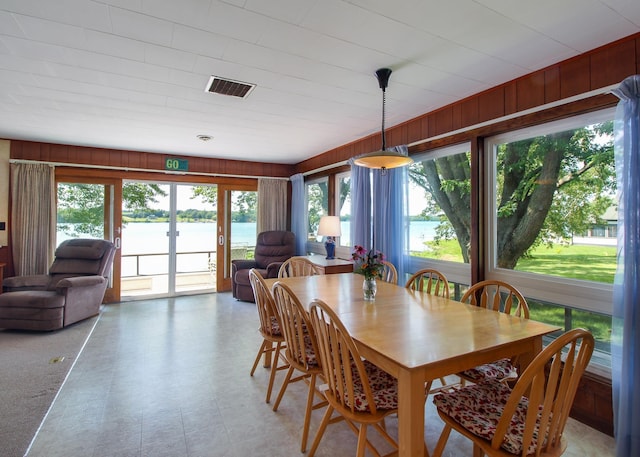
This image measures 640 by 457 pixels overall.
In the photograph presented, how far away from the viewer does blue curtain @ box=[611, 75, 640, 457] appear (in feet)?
6.04

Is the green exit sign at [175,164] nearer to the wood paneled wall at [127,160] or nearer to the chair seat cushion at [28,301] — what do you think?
the wood paneled wall at [127,160]

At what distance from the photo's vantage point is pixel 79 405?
2375 mm

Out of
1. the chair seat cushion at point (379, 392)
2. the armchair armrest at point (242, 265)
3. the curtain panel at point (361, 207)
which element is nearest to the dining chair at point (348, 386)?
the chair seat cushion at point (379, 392)

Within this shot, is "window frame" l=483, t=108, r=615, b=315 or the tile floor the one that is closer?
the tile floor

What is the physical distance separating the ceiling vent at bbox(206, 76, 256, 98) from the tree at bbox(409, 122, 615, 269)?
6.93ft

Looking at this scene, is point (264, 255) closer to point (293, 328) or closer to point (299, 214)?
point (299, 214)

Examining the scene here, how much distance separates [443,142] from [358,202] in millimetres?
1317

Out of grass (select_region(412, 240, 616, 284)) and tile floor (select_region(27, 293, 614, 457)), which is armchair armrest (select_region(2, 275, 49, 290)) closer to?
tile floor (select_region(27, 293, 614, 457))

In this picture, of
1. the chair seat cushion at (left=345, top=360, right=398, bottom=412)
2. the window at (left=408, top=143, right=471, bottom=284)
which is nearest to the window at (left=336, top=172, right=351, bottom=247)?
the window at (left=408, top=143, right=471, bottom=284)

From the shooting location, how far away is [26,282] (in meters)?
4.13

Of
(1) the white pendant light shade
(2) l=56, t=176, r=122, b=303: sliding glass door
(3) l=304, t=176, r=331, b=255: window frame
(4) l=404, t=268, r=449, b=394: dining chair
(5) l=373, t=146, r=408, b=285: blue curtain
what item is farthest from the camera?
(3) l=304, t=176, r=331, b=255: window frame

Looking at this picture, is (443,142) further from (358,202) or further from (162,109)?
(162,109)

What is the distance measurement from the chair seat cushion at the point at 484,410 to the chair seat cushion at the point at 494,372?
23cm

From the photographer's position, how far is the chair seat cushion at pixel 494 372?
1986 mm
